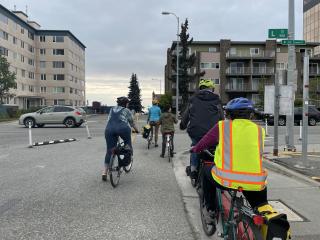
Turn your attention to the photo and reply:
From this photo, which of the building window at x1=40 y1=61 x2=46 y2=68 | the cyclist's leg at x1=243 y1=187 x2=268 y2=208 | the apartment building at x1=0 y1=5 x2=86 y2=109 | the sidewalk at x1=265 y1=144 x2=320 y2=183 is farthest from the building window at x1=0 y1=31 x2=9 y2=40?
the cyclist's leg at x1=243 y1=187 x2=268 y2=208

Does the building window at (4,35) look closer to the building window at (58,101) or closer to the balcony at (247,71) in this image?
the building window at (58,101)

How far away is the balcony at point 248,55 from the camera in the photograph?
2832 inches

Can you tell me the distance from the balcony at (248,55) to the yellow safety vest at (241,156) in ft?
228

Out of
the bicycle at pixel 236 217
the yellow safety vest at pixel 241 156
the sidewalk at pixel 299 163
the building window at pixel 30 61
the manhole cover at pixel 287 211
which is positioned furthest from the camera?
the building window at pixel 30 61

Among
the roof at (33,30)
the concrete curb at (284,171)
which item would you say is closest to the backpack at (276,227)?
the concrete curb at (284,171)

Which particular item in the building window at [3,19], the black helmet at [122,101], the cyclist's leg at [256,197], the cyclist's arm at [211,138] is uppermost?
the building window at [3,19]

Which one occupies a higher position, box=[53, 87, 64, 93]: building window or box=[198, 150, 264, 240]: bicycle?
box=[53, 87, 64, 93]: building window

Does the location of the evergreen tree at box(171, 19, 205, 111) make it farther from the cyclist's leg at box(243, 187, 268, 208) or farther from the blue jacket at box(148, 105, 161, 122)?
the cyclist's leg at box(243, 187, 268, 208)

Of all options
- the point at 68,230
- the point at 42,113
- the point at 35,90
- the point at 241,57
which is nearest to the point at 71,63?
the point at 35,90

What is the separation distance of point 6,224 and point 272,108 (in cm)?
860

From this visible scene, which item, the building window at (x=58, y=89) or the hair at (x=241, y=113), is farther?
the building window at (x=58, y=89)

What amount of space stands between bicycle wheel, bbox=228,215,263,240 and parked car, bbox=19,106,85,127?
28.0m

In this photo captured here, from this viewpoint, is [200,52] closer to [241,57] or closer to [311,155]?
[241,57]

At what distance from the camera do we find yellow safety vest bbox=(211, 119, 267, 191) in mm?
3865
